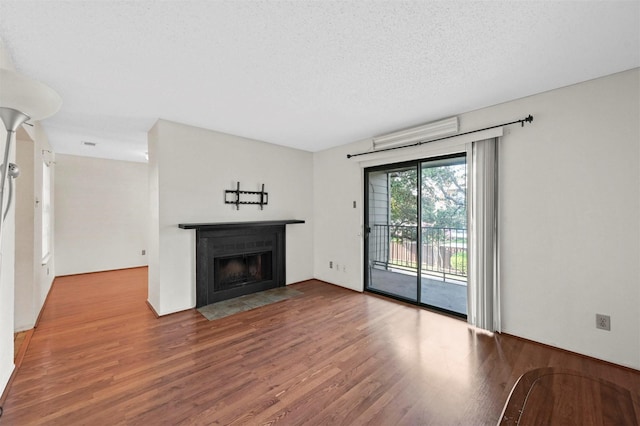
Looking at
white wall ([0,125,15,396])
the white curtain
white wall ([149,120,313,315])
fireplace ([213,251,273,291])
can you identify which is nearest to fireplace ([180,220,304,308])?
fireplace ([213,251,273,291])

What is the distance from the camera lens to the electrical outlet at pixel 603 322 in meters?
2.18

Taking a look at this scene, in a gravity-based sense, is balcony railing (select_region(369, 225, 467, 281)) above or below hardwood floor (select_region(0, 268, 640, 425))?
above

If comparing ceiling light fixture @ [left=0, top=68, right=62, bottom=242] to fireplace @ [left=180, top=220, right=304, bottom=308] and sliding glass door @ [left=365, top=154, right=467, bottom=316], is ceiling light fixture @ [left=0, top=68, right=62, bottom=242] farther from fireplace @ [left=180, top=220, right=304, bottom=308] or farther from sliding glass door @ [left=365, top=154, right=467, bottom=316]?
sliding glass door @ [left=365, top=154, right=467, bottom=316]

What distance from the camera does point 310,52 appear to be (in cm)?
186

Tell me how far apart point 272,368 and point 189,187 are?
2462mm

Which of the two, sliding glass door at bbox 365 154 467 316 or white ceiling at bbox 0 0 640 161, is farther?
sliding glass door at bbox 365 154 467 316

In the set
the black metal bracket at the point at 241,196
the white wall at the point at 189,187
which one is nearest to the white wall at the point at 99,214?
the white wall at the point at 189,187

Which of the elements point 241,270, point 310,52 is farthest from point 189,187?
point 310,52

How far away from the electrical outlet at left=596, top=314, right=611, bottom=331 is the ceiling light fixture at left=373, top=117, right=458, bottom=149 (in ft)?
7.07

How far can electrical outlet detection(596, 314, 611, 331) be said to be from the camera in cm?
218

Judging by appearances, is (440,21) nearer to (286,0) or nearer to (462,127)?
(286,0)

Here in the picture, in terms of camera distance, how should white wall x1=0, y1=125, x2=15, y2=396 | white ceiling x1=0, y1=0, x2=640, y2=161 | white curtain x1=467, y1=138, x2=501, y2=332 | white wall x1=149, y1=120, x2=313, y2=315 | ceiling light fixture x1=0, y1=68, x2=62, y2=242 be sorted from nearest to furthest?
ceiling light fixture x1=0, y1=68, x2=62, y2=242
white ceiling x1=0, y1=0, x2=640, y2=161
white wall x1=0, y1=125, x2=15, y2=396
white curtain x1=467, y1=138, x2=501, y2=332
white wall x1=149, y1=120, x2=313, y2=315

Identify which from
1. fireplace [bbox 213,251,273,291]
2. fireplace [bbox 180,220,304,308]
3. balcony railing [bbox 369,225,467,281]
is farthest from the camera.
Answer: balcony railing [bbox 369,225,467,281]

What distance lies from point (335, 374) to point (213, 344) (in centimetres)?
124
